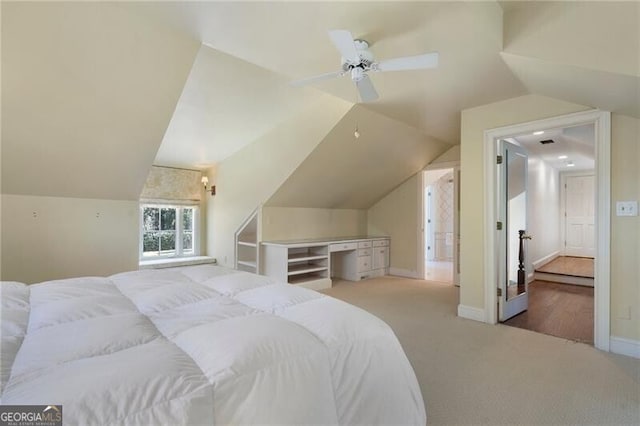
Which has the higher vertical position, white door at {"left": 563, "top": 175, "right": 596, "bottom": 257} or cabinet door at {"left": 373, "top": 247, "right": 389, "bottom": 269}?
white door at {"left": 563, "top": 175, "right": 596, "bottom": 257}

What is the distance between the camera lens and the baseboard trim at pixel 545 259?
5910mm

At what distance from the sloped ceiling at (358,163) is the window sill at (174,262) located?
6.81 ft

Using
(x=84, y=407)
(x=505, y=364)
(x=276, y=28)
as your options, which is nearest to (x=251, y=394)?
(x=84, y=407)

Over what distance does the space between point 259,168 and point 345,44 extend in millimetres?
3507

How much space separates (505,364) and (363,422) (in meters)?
1.78

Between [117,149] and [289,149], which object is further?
[289,149]

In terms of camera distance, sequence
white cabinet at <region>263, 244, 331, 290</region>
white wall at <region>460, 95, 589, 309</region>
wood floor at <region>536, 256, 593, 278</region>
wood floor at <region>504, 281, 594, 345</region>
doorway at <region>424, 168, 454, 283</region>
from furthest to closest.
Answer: doorway at <region>424, 168, 454, 283</region>, wood floor at <region>536, 256, 593, 278</region>, white cabinet at <region>263, 244, 331, 290</region>, white wall at <region>460, 95, 589, 309</region>, wood floor at <region>504, 281, 594, 345</region>

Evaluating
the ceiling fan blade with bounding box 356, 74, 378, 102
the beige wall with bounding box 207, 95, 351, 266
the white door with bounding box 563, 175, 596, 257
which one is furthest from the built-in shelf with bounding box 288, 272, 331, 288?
the white door with bounding box 563, 175, 596, 257

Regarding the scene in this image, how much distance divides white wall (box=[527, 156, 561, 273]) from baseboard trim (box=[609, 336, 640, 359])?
2.63m

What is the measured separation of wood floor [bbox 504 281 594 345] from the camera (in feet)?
10.3

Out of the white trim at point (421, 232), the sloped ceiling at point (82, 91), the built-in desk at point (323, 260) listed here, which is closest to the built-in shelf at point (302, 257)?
the built-in desk at point (323, 260)

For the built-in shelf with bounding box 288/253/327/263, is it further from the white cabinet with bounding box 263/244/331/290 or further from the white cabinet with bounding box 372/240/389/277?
the white cabinet with bounding box 372/240/389/277

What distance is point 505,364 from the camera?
7.96ft

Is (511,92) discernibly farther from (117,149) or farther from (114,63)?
(117,149)
